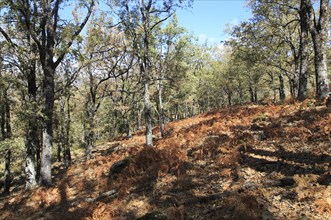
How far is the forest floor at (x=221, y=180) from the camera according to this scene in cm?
645

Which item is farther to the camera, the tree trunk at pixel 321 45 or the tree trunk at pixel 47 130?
the tree trunk at pixel 47 130

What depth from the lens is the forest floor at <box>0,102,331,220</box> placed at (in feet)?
21.2

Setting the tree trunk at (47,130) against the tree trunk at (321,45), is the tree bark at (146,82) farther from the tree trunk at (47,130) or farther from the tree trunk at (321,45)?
the tree trunk at (321,45)

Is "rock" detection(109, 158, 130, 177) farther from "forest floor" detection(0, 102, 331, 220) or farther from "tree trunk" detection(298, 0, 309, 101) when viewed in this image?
"tree trunk" detection(298, 0, 309, 101)

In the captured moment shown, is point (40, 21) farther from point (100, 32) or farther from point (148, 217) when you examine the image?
point (148, 217)

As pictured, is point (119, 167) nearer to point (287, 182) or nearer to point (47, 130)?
point (47, 130)

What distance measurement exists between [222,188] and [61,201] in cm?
751

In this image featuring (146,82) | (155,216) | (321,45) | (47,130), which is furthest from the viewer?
(146,82)

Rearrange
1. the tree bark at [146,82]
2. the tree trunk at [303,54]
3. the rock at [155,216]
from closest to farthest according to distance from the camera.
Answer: the rock at [155,216] < the tree trunk at [303,54] < the tree bark at [146,82]

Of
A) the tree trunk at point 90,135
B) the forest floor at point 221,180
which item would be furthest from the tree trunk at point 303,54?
the tree trunk at point 90,135

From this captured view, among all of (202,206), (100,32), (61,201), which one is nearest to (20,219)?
Answer: (61,201)

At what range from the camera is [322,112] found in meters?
10.5

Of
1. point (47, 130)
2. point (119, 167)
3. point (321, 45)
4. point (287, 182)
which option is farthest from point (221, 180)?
point (47, 130)

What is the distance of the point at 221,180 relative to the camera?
8242mm
